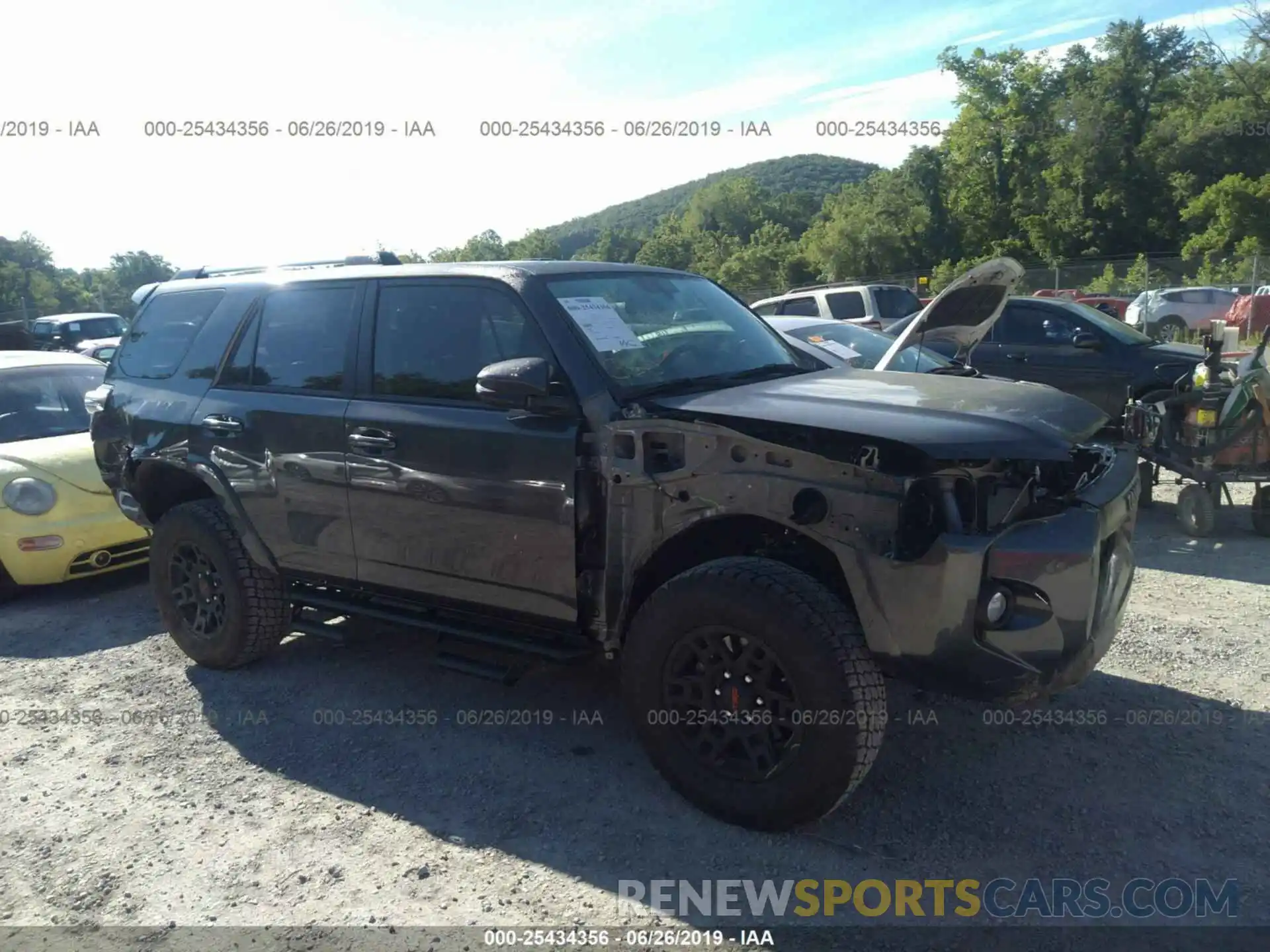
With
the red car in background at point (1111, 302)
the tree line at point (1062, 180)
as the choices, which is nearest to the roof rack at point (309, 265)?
the red car in background at point (1111, 302)

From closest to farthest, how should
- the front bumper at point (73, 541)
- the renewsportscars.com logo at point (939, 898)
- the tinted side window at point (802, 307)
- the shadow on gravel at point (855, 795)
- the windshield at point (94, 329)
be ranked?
1. the renewsportscars.com logo at point (939, 898)
2. the shadow on gravel at point (855, 795)
3. the front bumper at point (73, 541)
4. the tinted side window at point (802, 307)
5. the windshield at point (94, 329)

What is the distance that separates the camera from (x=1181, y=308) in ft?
84.8

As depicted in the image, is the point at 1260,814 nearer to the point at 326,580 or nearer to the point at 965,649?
the point at 965,649

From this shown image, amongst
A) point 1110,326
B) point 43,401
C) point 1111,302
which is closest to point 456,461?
point 43,401

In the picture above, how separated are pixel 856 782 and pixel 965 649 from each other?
0.58 m

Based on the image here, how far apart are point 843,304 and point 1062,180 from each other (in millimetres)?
42149

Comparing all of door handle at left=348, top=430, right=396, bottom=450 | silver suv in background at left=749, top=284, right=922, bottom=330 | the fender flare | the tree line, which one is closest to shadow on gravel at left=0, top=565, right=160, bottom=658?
the fender flare

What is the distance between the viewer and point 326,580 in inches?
185

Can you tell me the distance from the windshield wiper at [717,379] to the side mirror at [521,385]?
33cm

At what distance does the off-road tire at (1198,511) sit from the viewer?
7.12 m

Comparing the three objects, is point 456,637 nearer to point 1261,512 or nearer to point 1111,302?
point 1261,512

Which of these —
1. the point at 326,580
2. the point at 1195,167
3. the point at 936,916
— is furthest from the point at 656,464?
the point at 1195,167

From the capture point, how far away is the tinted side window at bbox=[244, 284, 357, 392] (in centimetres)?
451

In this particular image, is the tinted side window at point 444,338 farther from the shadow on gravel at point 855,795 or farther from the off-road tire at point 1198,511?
the off-road tire at point 1198,511
